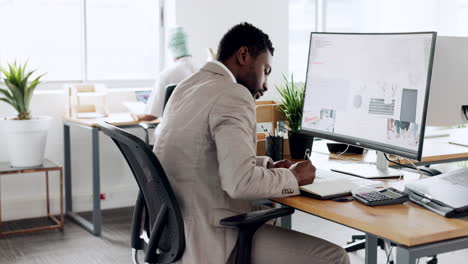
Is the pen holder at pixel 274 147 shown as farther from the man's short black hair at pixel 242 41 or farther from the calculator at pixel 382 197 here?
the calculator at pixel 382 197

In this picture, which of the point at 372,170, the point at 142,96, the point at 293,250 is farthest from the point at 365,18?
the point at 293,250

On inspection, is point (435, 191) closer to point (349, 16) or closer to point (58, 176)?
point (58, 176)

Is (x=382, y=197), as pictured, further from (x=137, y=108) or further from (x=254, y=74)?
(x=137, y=108)

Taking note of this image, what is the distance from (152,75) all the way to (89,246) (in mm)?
1659

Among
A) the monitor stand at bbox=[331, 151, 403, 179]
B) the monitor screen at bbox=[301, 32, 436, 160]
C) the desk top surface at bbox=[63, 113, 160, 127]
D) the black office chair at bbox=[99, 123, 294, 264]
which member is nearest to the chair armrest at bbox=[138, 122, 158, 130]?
the desk top surface at bbox=[63, 113, 160, 127]

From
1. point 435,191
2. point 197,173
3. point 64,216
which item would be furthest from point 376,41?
point 64,216

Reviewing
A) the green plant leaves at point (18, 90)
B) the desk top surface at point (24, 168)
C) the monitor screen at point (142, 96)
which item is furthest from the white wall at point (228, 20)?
the desk top surface at point (24, 168)

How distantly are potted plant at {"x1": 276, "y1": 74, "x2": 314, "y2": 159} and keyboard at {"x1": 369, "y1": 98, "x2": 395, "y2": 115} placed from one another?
1.42ft

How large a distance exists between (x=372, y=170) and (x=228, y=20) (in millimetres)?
2880

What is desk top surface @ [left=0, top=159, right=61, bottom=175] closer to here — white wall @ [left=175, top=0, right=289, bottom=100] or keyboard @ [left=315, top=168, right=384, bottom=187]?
white wall @ [left=175, top=0, right=289, bottom=100]

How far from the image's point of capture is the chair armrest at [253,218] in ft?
5.78

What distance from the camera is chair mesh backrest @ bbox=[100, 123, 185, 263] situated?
171 centimetres

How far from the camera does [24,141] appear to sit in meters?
3.89

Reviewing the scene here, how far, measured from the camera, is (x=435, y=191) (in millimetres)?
1757
